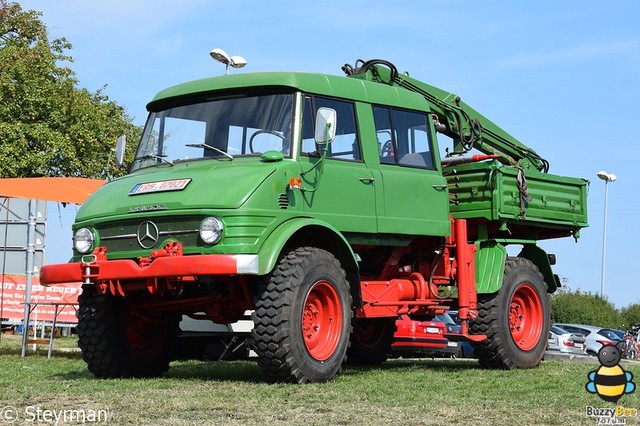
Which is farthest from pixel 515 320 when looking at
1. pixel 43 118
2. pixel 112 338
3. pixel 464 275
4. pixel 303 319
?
pixel 43 118

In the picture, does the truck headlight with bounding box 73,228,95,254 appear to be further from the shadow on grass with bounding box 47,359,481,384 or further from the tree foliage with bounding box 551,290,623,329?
the tree foliage with bounding box 551,290,623,329

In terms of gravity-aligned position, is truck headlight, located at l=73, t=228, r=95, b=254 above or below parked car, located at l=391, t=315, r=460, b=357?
above

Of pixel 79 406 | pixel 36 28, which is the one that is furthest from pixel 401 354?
pixel 36 28

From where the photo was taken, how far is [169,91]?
1143 cm

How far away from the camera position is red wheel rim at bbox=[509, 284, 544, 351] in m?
13.4

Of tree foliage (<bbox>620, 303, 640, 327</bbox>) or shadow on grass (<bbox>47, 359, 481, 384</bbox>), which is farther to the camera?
tree foliage (<bbox>620, 303, 640, 327</bbox>)

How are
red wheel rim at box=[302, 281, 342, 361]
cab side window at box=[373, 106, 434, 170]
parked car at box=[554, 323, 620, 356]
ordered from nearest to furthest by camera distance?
red wheel rim at box=[302, 281, 342, 361], cab side window at box=[373, 106, 434, 170], parked car at box=[554, 323, 620, 356]

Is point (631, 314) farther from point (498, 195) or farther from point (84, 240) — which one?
point (84, 240)

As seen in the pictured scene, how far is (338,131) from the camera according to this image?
436 inches

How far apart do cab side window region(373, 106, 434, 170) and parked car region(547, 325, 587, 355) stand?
55.8ft

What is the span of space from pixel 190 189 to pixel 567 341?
838 inches

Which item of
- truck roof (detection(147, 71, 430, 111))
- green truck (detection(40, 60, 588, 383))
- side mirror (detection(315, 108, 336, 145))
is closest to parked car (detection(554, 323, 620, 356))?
green truck (detection(40, 60, 588, 383))

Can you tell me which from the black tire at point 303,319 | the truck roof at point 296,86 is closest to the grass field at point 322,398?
the black tire at point 303,319

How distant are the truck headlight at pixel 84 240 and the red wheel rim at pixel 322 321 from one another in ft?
7.38
